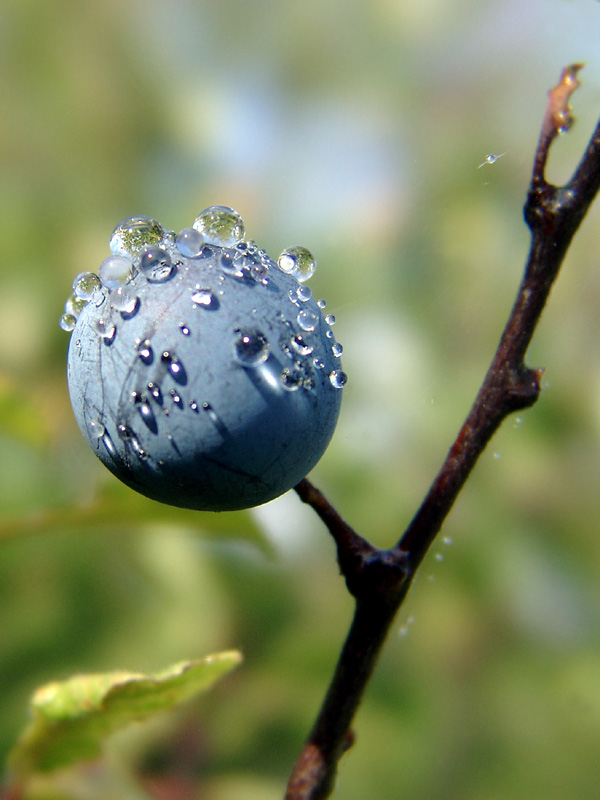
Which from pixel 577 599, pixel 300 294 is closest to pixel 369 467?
pixel 577 599

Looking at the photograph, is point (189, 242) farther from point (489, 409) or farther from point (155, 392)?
point (489, 409)

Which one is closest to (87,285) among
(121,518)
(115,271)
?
(115,271)

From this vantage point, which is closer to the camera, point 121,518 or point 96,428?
point 96,428

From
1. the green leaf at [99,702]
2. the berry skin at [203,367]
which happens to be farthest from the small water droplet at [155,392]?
the green leaf at [99,702]

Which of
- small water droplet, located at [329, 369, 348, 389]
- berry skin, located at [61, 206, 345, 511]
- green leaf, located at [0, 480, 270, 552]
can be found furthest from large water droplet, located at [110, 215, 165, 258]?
green leaf, located at [0, 480, 270, 552]

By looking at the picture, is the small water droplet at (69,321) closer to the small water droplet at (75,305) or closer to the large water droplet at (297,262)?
the small water droplet at (75,305)

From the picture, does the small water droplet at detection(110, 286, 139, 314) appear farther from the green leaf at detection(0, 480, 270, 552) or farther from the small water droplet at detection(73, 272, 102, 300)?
the green leaf at detection(0, 480, 270, 552)

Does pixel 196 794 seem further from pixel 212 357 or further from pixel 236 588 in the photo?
pixel 212 357
